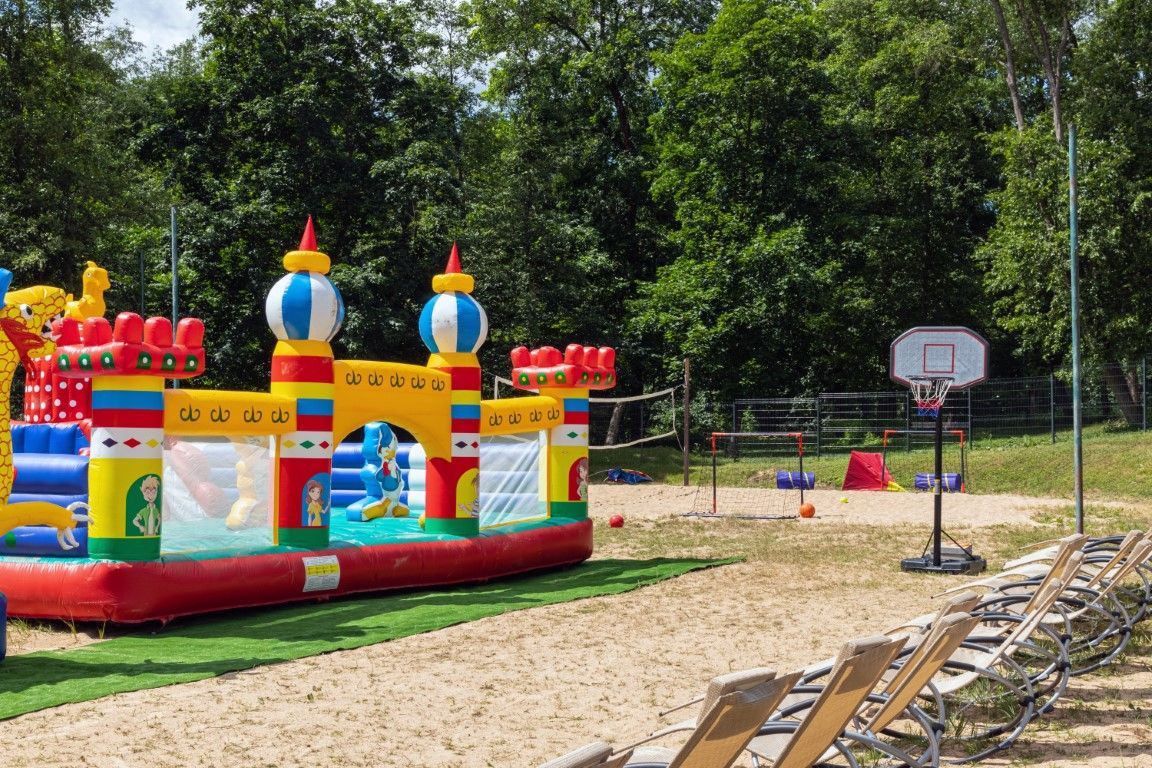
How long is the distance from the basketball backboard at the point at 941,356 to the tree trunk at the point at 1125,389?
566 inches

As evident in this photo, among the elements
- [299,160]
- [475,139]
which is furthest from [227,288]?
[475,139]

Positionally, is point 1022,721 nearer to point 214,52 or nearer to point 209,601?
point 209,601

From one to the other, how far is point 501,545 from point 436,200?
16.1 m

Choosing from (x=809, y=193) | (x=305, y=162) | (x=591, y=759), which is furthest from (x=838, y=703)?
(x=809, y=193)

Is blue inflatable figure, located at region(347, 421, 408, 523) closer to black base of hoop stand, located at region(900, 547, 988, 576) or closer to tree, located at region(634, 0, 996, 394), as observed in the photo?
black base of hoop stand, located at region(900, 547, 988, 576)

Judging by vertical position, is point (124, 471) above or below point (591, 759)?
above

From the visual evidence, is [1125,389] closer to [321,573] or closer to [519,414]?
[519,414]

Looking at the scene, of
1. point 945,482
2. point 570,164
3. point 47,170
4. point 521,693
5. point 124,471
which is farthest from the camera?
point 570,164

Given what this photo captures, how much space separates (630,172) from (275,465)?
23666 mm

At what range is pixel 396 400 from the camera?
41.8 ft

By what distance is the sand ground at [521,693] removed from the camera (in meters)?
6.30

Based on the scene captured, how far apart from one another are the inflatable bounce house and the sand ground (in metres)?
0.87

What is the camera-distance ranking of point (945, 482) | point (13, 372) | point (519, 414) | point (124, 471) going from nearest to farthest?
1. point (124, 471)
2. point (13, 372)
3. point (519, 414)
4. point (945, 482)

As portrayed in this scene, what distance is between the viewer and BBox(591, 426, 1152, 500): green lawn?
22688mm
